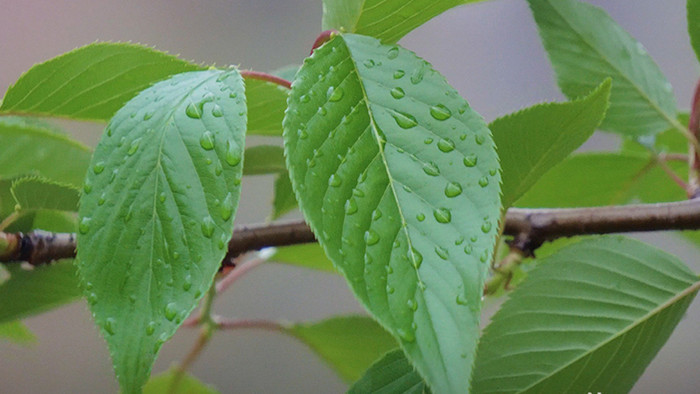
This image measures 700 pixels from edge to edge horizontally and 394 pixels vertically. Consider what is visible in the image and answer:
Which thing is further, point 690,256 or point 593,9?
point 690,256

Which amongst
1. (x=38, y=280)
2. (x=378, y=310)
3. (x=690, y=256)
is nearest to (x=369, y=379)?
(x=378, y=310)

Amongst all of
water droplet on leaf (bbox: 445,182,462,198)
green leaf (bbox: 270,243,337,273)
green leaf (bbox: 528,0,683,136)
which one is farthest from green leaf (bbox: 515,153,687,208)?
water droplet on leaf (bbox: 445,182,462,198)

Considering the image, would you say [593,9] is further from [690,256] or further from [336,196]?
[690,256]

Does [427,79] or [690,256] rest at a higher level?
[427,79]

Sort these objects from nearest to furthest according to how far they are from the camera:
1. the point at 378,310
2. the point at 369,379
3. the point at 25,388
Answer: the point at 378,310 → the point at 369,379 → the point at 25,388

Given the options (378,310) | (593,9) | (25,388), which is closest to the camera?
(378,310)

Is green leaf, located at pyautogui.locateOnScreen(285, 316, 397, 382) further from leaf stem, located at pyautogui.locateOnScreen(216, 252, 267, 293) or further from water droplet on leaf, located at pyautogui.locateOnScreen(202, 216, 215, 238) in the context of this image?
water droplet on leaf, located at pyautogui.locateOnScreen(202, 216, 215, 238)

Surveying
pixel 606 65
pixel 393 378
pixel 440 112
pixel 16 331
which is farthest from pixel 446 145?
pixel 16 331
